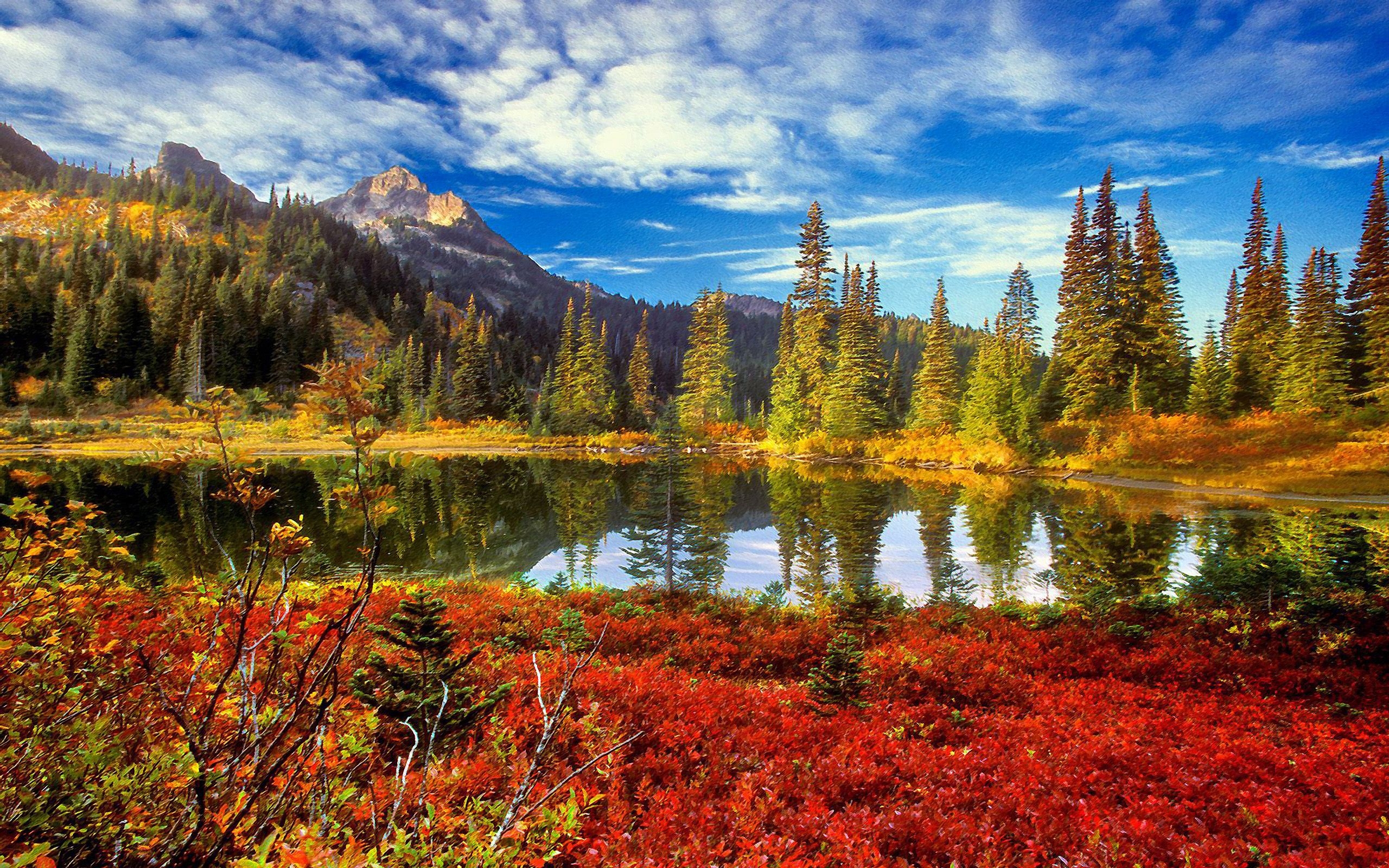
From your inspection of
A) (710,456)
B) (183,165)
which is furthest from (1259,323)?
(183,165)

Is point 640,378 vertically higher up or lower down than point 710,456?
higher up

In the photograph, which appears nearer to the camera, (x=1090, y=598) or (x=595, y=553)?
(x=1090, y=598)

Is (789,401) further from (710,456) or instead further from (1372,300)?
(1372,300)

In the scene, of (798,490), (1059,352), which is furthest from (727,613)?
(1059,352)

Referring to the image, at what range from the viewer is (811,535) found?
19234mm

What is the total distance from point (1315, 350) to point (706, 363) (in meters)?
42.4

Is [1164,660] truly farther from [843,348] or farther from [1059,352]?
[1059,352]

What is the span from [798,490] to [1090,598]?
706 inches

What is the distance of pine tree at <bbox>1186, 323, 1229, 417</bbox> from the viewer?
3712cm

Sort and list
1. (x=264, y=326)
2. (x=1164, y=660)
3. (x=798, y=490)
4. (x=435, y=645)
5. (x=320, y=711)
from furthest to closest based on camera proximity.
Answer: (x=264, y=326) < (x=798, y=490) < (x=1164, y=660) < (x=435, y=645) < (x=320, y=711)

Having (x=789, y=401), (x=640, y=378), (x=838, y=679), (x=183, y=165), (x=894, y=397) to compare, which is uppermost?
(x=183, y=165)

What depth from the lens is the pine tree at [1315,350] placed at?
107 feet

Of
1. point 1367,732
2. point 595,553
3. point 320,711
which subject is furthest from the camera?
point 595,553

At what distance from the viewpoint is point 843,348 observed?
45625 millimetres
